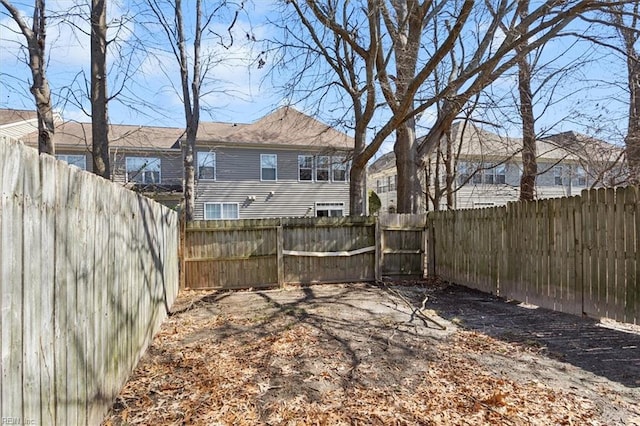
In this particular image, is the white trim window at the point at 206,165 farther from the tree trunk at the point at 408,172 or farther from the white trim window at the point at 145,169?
the tree trunk at the point at 408,172

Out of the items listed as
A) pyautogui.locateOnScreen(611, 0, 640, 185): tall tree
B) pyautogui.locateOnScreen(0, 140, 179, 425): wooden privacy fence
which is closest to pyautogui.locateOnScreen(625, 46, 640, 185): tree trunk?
pyautogui.locateOnScreen(611, 0, 640, 185): tall tree

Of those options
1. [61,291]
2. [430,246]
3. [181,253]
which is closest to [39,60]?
[181,253]

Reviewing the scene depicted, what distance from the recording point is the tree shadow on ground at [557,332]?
144 inches

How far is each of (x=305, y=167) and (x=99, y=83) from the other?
457 inches

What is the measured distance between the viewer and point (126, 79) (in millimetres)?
8602

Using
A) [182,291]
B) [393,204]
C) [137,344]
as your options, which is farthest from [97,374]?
[393,204]

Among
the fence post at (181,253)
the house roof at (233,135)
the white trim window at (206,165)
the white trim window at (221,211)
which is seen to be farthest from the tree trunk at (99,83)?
the white trim window at (221,211)

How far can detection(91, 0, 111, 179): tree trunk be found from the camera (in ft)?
22.7

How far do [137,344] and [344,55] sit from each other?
824 centimetres

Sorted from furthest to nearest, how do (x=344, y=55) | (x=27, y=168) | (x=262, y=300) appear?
(x=344, y=55) → (x=262, y=300) → (x=27, y=168)

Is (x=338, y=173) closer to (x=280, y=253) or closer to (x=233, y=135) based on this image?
(x=233, y=135)

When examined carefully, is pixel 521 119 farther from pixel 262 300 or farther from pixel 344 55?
pixel 262 300

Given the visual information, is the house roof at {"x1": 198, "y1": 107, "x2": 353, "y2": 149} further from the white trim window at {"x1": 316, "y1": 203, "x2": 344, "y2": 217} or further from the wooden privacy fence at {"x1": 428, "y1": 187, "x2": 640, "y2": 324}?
the wooden privacy fence at {"x1": 428, "y1": 187, "x2": 640, "y2": 324}

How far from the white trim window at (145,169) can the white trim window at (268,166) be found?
4.51 meters
